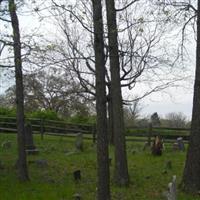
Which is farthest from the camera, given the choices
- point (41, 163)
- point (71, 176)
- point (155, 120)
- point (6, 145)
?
point (155, 120)

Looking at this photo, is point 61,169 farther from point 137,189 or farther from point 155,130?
point 155,130

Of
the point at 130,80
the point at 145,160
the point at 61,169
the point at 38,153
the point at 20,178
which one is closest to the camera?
the point at 20,178

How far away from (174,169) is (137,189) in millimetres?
4505

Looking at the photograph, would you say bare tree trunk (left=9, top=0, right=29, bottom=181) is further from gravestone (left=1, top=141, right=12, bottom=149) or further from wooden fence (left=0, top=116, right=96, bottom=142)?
wooden fence (left=0, top=116, right=96, bottom=142)

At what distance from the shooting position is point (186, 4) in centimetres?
1609

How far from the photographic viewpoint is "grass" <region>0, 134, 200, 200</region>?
46.1ft

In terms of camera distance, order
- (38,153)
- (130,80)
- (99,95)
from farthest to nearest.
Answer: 1. (130,80)
2. (38,153)
3. (99,95)

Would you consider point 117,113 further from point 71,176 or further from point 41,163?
point 41,163

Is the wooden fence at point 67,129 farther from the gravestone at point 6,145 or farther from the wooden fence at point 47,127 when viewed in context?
the gravestone at point 6,145

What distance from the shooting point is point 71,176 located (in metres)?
16.9

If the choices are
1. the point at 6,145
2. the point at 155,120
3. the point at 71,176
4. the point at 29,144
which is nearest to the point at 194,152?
the point at 71,176

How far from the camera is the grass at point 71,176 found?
14039 mm

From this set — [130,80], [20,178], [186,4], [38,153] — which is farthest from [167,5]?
[130,80]

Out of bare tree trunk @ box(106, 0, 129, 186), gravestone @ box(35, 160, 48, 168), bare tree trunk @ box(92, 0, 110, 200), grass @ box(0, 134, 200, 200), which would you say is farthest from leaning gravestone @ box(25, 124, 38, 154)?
bare tree trunk @ box(92, 0, 110, 200)
